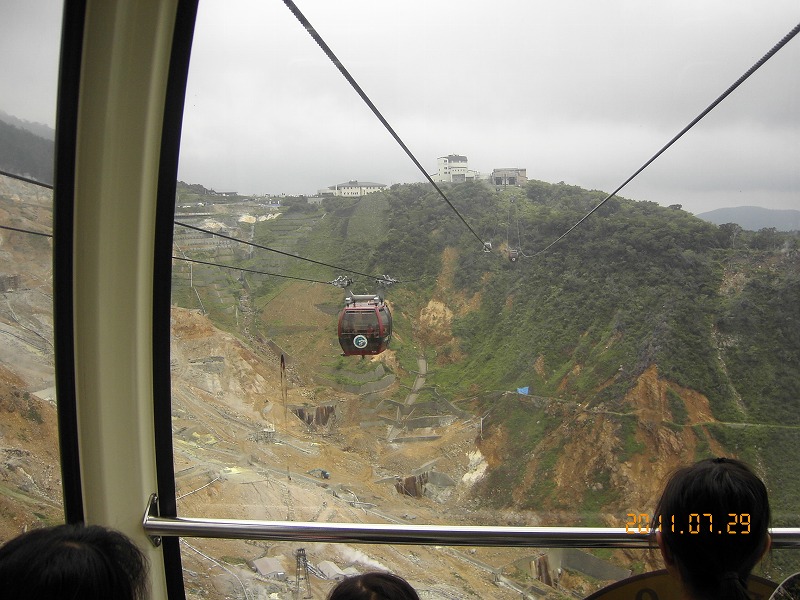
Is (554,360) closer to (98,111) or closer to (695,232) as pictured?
(695,232)

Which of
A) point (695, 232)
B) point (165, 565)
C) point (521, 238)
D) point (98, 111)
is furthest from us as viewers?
point (521, 238)

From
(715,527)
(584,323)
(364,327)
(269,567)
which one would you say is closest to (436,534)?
(715,527)

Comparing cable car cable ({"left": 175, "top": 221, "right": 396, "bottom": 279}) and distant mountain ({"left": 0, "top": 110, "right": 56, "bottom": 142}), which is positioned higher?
distant mountain ({"left": 0, "top": 110, "right": 56, "bottom": 142})

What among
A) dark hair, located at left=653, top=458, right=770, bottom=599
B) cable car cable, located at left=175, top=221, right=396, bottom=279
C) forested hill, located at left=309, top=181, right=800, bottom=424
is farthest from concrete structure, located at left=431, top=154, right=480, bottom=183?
dark hair, located at left=653, top=458, right=770, bottom=599

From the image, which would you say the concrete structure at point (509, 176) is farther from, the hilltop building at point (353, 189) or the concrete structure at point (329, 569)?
the concrete structure at point (329, 569)

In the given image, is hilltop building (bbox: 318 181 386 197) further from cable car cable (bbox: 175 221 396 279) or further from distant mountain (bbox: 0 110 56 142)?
distant mountain (bbox: 0 110 56 142)

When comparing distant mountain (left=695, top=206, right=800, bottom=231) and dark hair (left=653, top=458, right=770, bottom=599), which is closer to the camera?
dark hair (left=653, top=458, right=770, bottom=599)

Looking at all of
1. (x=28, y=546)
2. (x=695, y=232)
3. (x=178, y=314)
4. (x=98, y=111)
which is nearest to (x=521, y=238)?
(x=695, y=232)
